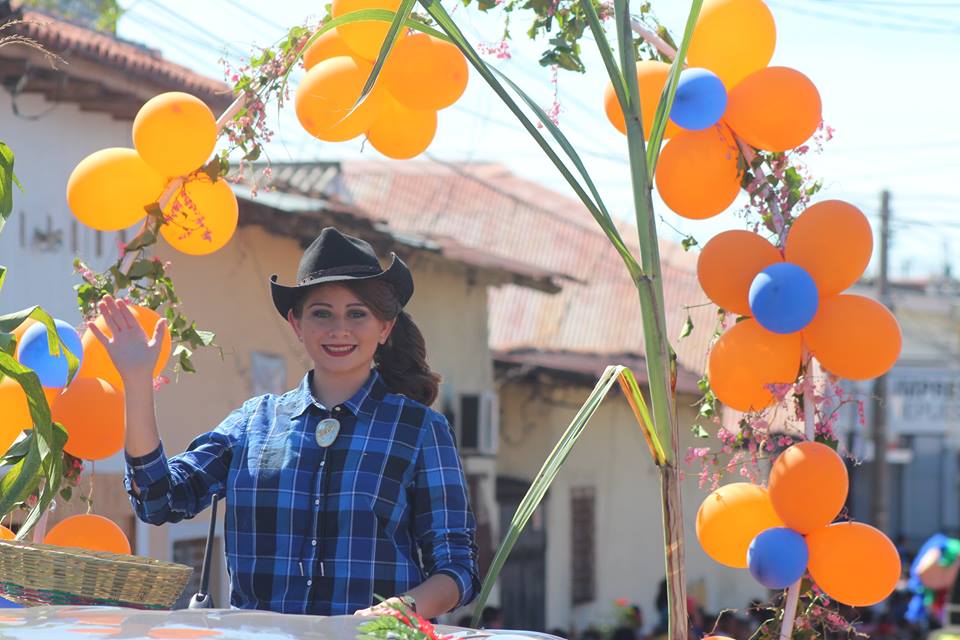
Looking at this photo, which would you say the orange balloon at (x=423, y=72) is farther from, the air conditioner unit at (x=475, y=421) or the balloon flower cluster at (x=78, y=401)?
the air conditioner unit at (x=475, y=421)

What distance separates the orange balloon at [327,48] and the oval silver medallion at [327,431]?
3.87 feet

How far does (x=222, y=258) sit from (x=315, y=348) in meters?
6.66

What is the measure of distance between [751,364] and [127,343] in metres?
1.49

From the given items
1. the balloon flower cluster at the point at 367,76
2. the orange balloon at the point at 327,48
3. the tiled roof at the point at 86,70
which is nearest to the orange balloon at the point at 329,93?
the balloon flower cluster at the point at 367,76

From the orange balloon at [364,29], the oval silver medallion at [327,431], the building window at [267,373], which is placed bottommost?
the oval silver medallion at [327,431]

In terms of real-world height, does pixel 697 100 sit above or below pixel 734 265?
above

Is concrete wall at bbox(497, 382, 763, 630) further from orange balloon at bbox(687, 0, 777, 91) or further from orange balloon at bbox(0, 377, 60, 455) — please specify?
orange balloon at bbox(0, 377, 60, 455)

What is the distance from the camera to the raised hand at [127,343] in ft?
9.86

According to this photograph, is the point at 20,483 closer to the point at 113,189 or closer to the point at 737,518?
the point at 113,189

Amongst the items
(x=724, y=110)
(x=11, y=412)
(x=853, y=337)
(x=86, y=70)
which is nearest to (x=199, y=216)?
(x=11, y=412)

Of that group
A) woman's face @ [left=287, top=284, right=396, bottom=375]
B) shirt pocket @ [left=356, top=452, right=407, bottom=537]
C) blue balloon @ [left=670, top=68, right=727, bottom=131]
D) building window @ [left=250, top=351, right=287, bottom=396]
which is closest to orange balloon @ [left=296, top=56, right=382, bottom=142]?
woman's face @ [left=287, top=284, right=396, bottom=375]

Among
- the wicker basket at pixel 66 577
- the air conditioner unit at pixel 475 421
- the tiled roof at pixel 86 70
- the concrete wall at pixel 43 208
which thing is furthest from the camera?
the air conditioner unit at pixel 475 421

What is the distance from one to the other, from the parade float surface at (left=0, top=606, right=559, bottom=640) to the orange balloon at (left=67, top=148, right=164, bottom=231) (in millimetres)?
1695

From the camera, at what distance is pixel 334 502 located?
3.11 m
